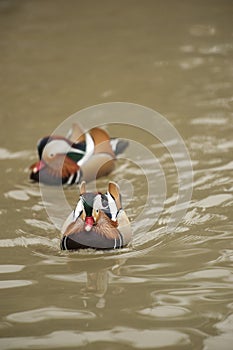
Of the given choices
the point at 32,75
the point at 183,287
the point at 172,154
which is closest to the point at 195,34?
the point at 32,75

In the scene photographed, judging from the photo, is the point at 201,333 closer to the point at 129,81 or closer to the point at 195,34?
the point at 129,81

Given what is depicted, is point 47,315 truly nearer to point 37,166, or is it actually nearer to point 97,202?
point 97,202

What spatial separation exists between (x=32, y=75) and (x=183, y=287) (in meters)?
4.29

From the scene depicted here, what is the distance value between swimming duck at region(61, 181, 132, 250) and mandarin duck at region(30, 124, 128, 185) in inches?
45.3

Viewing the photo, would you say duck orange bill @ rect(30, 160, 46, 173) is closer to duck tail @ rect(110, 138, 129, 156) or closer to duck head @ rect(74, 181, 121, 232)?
duck tail @ rect(110, 138, 129, 156)

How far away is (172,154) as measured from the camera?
643 centimetres

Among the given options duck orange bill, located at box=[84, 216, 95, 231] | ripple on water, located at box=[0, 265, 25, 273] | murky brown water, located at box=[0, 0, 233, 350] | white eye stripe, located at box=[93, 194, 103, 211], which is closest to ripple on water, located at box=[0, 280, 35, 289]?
murky brown water, located at box=[0, 0, 233, 350]

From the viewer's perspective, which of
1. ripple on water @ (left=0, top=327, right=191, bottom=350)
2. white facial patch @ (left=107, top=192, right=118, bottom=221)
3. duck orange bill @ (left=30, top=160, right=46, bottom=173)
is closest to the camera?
ripple on water @ (left=0, top=327, right=191, bottom=350)

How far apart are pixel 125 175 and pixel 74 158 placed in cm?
44

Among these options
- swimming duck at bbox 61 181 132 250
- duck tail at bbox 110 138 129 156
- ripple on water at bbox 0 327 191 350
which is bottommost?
duck tail at bbox 110 138 129 156

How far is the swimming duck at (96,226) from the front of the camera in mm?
4844

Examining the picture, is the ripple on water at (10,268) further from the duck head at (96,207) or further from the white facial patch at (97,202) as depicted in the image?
the white facial patch at (97,202)

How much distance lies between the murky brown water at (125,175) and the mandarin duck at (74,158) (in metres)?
0.13

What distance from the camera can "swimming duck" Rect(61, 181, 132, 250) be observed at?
15.9ft
